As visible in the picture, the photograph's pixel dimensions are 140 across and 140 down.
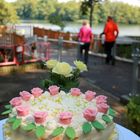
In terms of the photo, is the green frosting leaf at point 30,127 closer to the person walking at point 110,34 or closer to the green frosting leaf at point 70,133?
the green frosting leaf at point 70,133

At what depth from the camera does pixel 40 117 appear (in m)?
2.38

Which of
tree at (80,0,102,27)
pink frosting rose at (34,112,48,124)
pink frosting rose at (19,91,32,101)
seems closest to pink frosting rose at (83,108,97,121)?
pink frosting rose at (34,112,48,124)

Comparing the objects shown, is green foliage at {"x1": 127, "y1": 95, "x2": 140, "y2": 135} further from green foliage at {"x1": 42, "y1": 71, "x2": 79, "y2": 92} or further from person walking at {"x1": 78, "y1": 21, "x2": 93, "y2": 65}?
person walking at {"x1": 78, "y1": 21, "x2": 93, "y2": 65}

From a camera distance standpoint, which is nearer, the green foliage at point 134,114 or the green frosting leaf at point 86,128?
the green frosting leaf at point 86,128

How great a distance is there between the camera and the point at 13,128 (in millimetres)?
2477

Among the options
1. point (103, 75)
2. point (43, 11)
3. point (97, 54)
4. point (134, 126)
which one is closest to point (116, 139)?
point (134, 126)

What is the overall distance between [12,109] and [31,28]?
25.5 metres

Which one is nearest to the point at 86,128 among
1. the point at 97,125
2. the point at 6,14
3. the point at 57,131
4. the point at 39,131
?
the point at 97,125

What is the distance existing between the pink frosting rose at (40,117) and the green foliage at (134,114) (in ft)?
10.7

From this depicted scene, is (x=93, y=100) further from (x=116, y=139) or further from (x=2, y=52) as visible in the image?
(x=2, y=52)

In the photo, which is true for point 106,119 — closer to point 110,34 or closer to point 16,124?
point 16,124

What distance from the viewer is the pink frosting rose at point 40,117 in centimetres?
238

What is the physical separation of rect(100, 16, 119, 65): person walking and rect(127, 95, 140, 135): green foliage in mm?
6148

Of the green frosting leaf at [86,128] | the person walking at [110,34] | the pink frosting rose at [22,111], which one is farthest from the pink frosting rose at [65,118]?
the person walking at [110,34]
